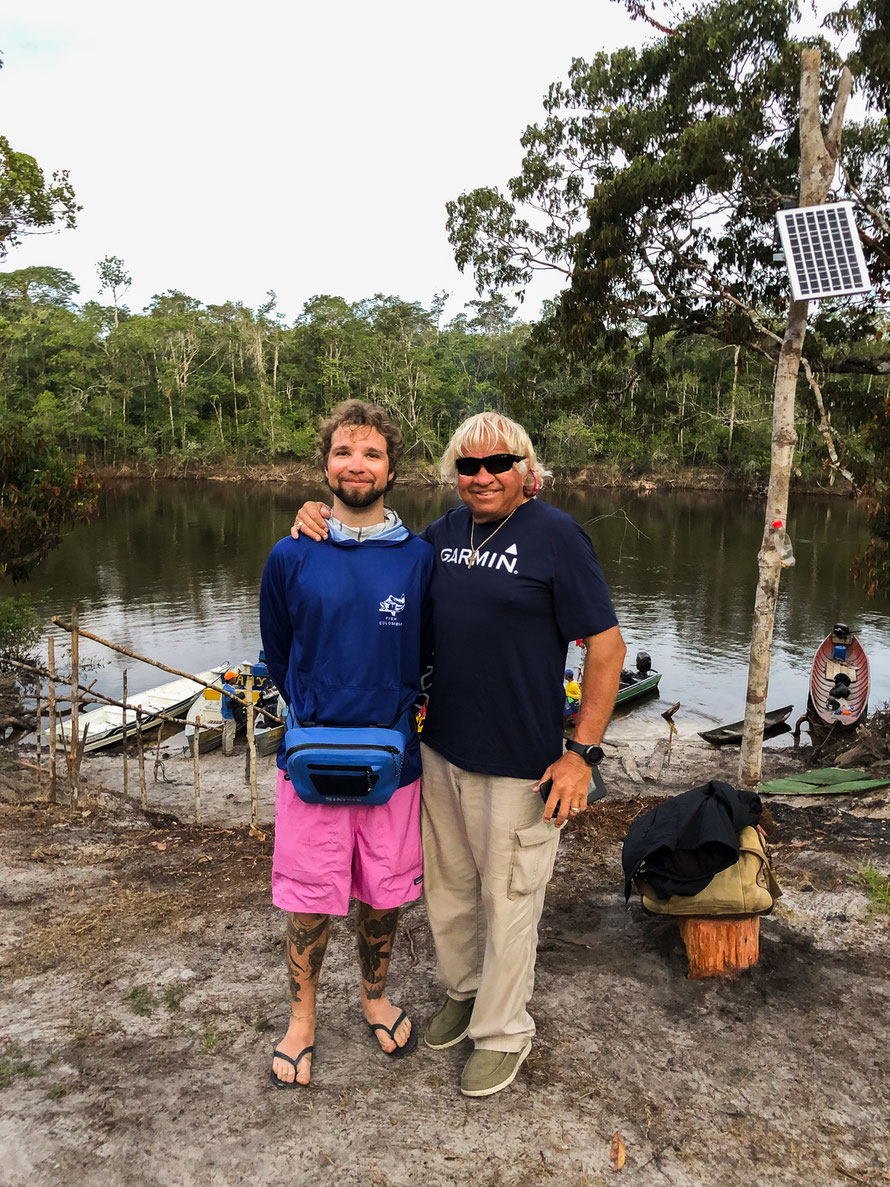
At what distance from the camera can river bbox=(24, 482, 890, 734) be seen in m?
18.9

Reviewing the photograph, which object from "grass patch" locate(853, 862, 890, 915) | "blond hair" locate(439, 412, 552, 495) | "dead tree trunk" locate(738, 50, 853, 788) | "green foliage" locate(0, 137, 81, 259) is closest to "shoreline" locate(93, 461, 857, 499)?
"green foliage" locate(0, 137, 81, 259)

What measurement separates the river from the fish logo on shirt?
821 cm

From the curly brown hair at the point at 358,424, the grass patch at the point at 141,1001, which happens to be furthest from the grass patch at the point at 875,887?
the grass patch at the point at 141,1001

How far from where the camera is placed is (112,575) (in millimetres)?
27688

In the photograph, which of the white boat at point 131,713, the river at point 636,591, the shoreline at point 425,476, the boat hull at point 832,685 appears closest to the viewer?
the boat hull at point 832,685

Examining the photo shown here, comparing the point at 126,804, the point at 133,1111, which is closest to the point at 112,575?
the point at 126,804

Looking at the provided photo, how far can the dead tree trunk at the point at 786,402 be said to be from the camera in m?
5.49

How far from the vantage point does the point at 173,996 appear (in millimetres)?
3039

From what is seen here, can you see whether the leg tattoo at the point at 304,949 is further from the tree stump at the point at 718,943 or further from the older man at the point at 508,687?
the tree stump at the point at 718,943

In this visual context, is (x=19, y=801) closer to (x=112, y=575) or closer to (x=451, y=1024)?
(x=451, y=1024)

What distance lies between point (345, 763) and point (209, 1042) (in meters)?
1.27

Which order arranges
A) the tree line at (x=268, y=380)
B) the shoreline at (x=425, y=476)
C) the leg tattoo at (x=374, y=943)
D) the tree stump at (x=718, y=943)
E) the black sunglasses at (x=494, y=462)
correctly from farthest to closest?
the shoreline at (x=425, y=476), the tree line at (x=268, y=380), the tree stump at (x=718, y=943), the leg tattoo at (x=374, y=943), the black sunglasses at (x=494, y=462)

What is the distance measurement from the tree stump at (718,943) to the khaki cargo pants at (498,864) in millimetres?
859

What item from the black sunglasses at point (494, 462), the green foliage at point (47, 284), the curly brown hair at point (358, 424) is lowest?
the black sunglasses at point (494, 462)
